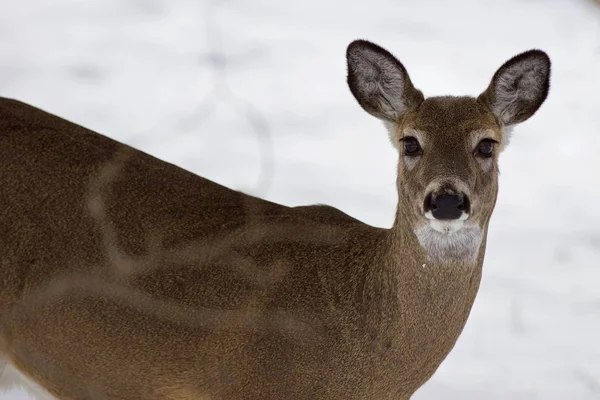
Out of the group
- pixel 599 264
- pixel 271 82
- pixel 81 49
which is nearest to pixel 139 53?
pixel 81 49

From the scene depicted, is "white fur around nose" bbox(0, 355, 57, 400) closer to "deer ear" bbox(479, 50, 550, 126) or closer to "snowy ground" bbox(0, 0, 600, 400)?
"snowy ground" bbox(0, 0, 600, 400)

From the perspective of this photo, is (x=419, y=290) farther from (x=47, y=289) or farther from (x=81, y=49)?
(x=81, y=49)

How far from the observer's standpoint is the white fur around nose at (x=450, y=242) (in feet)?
15.7

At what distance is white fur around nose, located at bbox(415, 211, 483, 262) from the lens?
4.77 meters

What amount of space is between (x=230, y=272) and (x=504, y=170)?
3509mm

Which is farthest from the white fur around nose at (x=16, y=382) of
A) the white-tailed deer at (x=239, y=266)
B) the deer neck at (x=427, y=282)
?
the deer neck at (x=427, y=282)

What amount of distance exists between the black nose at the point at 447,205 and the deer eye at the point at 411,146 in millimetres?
348

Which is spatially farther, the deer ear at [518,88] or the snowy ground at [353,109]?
the snowy ground at [353,109]

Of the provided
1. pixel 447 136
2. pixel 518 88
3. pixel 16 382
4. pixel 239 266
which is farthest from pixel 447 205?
pixel 16 382

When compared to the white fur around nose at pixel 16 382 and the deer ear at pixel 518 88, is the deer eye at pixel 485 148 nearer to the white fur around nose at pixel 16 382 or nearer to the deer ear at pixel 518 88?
the deer ear at pixel 518 88

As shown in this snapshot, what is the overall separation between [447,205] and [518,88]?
0.85 metres

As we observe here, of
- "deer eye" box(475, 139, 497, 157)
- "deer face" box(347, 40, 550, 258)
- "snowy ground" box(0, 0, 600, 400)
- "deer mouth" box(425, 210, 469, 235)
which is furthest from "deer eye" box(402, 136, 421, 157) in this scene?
"snowy ground" box(0, 0, 600, 400)

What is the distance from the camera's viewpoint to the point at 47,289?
519 cm

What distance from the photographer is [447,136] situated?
4848mm
